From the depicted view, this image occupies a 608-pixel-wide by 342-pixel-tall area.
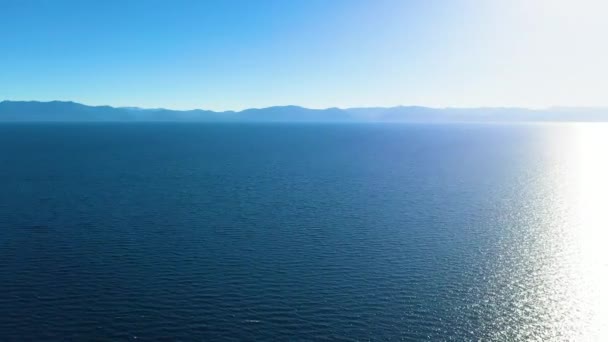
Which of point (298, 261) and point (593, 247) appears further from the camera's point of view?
point (593, 247)

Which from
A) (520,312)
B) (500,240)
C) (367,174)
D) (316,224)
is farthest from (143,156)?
(520,312)

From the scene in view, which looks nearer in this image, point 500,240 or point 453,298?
point 453,298

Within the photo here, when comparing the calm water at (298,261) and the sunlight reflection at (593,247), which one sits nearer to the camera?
the calm water at (298,261)

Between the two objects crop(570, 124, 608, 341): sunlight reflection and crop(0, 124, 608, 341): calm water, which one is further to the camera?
crop(570, 124, 608, 341): sunlight reflection

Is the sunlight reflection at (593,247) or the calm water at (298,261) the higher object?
the calm water at (298,261)

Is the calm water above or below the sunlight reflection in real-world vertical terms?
above

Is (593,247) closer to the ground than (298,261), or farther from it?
closer to the ground

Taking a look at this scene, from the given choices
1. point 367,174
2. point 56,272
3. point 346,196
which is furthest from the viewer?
point 367,174

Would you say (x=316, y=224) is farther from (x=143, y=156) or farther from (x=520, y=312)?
(x=143, y=156)
